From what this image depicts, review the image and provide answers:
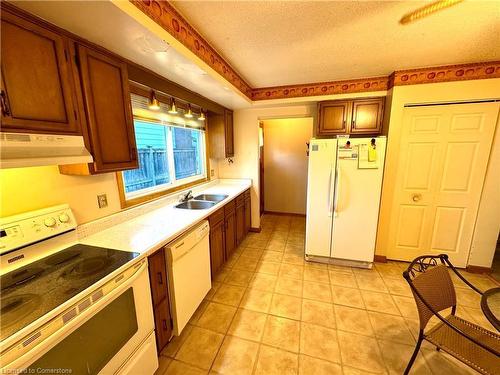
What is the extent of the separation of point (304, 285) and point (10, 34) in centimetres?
291

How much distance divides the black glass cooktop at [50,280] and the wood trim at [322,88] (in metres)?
2.83

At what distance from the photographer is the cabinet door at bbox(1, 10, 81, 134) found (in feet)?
2.98

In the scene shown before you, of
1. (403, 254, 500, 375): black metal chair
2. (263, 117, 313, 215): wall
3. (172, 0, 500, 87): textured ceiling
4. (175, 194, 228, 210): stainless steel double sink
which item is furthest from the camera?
(263, 117, 313, 215): wall

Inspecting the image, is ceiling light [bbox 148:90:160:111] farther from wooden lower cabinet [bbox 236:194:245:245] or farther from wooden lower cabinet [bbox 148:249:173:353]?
wooden lower cabinet [bbox 236:194:245:245]

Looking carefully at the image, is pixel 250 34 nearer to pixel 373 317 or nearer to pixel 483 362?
pixel 483 362

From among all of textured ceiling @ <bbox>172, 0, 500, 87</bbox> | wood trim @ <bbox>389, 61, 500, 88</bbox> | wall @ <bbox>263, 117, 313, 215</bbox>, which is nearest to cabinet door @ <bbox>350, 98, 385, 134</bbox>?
wood trim @ <bbox>389, 61, 500, 88</bbox>

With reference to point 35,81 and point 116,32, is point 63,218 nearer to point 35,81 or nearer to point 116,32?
point 35,81

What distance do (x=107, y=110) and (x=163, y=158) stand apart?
110 centimetres

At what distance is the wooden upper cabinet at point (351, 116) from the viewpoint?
2.73 m

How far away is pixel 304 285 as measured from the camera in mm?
2373

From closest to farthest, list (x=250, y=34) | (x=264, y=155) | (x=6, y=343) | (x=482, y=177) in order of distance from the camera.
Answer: (x=6, y=343), (x=250, y=34), (x=482, y=177), (x=264, y=155)

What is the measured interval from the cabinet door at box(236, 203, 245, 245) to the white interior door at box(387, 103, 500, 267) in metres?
2.11

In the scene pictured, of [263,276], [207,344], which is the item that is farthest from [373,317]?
[207,344]

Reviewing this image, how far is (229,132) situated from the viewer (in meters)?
3.37
